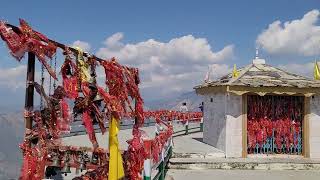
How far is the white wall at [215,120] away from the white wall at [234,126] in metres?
0.35

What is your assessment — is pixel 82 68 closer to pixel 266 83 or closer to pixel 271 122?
pixel 266 83

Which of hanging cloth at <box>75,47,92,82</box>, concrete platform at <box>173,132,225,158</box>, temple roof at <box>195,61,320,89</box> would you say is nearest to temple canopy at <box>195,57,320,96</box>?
temple roof at <box>195,61,320,89</box>

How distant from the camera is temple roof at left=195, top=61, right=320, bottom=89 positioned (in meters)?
20.2

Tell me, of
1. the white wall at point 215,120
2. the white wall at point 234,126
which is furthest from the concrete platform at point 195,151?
the white wall at point 234,126

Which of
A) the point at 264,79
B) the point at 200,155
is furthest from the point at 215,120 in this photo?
the point at 200,155

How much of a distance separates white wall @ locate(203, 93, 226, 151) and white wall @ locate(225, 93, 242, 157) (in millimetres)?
355

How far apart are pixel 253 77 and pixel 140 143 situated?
11.9m

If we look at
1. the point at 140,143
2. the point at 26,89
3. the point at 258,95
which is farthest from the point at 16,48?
the point at 258,95

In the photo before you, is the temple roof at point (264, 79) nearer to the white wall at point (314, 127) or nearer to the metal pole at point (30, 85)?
the white wall at point (314, 127)

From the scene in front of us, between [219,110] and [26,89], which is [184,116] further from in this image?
[26,89]

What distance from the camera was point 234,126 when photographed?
818 inches

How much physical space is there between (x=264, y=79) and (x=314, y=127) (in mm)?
3095

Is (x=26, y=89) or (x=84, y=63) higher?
(x=84, y=63)

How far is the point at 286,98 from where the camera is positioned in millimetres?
20969
